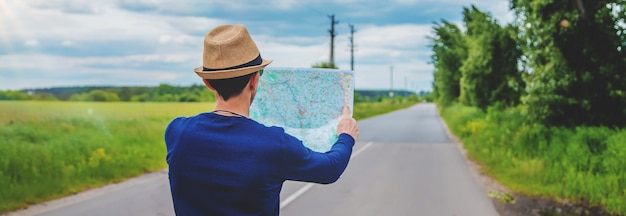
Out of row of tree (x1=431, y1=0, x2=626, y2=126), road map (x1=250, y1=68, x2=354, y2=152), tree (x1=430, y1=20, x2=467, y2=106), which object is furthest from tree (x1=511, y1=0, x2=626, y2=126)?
tree (x1=430, y1=20, x2=467, y2=106)

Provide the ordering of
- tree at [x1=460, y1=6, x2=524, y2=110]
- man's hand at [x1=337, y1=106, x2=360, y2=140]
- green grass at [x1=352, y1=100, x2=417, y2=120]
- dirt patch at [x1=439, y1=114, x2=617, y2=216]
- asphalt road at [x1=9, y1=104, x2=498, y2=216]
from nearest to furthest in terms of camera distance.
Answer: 1. man's hand at [x1=337, y1=106, x2=360, y2=140]
2. dirt patch at [x1=439, y1=114, x2=617, y2=216]
3. asphalt road at [x1=9, y1=104, x2=498, y2=216]
4. tree at [x1=460, y1=6, x2=524, y2=110]
5. green grass at [x1=352, y1=100, x2=417, y2=120]

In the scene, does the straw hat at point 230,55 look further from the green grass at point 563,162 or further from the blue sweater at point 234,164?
the green grass at point 563,162

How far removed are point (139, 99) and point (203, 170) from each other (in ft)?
175

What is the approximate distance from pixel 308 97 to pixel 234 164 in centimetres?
66

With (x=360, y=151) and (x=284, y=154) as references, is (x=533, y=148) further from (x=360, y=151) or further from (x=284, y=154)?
(x=284, y=154)

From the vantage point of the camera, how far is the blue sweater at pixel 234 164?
222 cm

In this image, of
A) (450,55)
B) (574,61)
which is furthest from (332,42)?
(574,61)

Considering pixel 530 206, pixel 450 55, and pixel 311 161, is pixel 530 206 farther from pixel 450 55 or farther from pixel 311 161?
pixel 450 55

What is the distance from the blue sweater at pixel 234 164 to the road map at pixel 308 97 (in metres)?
0.39

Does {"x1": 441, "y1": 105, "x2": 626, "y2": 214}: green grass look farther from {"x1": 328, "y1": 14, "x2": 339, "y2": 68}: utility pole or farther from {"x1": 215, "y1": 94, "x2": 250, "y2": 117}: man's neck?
{"x1": 328, "y1": 14, "x2": 339, "y2": 68}: utility pole

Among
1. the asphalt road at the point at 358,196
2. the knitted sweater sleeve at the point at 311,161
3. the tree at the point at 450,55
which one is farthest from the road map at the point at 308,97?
the tree at the point at 450,55

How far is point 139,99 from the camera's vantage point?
53.6 m

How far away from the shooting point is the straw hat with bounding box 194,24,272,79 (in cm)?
227

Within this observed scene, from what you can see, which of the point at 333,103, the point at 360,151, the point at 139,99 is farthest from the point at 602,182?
the point at 139,99
